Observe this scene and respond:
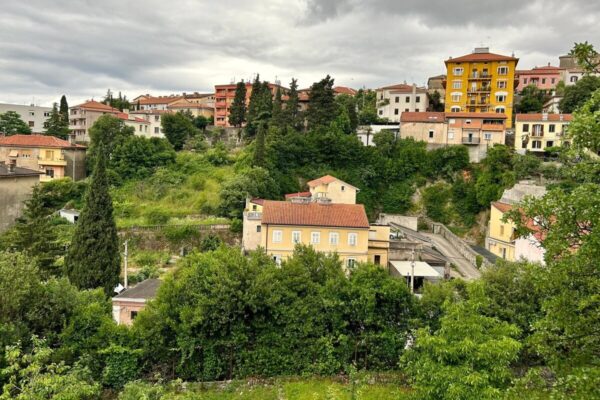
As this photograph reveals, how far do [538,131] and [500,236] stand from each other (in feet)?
60.7

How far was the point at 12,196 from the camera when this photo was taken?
140ft

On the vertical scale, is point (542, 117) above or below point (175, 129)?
above

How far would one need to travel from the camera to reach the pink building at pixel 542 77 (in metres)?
81.6

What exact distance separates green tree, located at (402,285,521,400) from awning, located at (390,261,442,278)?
1639cm

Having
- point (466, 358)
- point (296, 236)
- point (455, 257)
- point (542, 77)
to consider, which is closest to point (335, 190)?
point (296, 236)

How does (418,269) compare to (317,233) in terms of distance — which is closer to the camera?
(418,269)

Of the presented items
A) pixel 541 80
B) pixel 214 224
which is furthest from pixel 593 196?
pixel 541 80

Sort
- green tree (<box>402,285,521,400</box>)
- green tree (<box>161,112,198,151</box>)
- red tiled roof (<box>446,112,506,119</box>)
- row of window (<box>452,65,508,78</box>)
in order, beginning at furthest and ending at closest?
row of window (<box>452,65,508,78</box>)
green tree (<box>161,112,198,151</box>)
red tiled roof (<box>446,112,506,119</box>)
green tree (<box>402,285,521,400</box>)

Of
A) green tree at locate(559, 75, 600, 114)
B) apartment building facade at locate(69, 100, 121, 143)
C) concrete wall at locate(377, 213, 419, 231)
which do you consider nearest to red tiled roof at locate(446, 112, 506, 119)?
green tree at locate(559, 75, 600, 114)

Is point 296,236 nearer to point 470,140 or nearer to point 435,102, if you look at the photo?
point 470,140

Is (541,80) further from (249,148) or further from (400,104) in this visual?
(249,148)

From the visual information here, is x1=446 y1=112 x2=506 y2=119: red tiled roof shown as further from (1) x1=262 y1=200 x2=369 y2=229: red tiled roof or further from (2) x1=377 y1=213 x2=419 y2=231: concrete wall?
→ (1) x1=262 y1=200 x2=369 y2=229: red tiled roof

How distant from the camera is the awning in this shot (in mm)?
30375

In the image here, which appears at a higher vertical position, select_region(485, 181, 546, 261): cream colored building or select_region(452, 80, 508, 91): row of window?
select_region(452, 80, 508, 91): row of window
